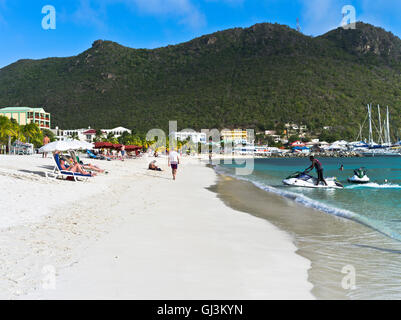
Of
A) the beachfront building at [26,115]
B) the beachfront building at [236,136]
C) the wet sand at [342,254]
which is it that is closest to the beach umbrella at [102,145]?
the wet sand at [342,254]

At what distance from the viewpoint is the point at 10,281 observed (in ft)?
12.8

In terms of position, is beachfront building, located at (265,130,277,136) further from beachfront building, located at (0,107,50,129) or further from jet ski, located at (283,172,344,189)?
jet ski, located at (283,172,344,189)

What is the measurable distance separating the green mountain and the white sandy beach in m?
115

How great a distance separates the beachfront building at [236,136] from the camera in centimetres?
13262

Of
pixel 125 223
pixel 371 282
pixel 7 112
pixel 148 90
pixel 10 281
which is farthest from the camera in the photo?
pixel 148 90

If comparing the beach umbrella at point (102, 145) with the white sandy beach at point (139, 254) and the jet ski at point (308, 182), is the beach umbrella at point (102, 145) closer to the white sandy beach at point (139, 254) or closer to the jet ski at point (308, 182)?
the jet ski at point (308, 182)

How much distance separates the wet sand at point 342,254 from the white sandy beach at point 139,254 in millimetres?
285

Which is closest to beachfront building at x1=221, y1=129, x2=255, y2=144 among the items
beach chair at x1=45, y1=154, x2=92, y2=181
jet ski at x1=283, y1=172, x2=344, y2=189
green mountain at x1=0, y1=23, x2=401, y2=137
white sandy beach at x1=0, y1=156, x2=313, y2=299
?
green mountain at x1=0, y1=23, x2=401, y2=137

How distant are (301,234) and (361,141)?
126 meters

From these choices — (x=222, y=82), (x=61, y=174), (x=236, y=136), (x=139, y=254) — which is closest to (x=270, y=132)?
(x=236, y=136)

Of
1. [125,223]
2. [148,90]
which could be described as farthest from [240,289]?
[148,90]

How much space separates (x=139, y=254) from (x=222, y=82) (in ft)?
478

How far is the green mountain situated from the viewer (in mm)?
131125
